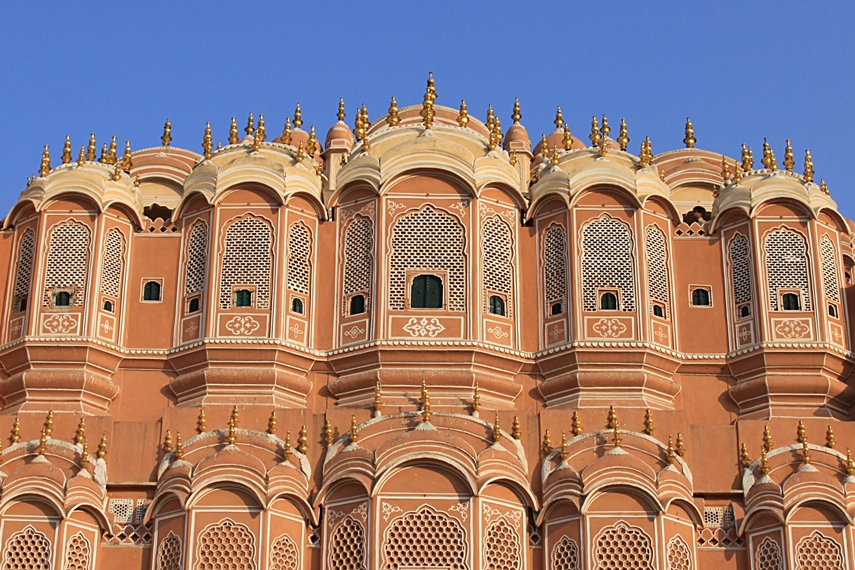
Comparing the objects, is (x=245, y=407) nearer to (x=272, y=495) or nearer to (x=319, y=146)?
(x=272, y=495)

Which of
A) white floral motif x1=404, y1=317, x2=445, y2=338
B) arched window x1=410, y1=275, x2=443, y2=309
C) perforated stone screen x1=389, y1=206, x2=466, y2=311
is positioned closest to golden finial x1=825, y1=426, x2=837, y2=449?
perforated stone screen x1=389, y1=206, x2=466, y2=311

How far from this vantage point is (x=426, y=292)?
28.3 m

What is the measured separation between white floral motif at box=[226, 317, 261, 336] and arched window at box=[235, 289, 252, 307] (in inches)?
12.0

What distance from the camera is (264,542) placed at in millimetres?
24859

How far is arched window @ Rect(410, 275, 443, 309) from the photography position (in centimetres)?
2820

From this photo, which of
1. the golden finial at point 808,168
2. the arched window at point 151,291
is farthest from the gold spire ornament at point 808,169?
the arched window at point 151,291

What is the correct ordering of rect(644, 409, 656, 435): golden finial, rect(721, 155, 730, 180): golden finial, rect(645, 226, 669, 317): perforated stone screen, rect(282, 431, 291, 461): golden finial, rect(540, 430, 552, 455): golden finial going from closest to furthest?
rect(282, 431, 291, 461): golden finial → rect(540, 430, 552, 455): golden finial → rect(644, 409, 656, 435): golden finial → rect(645, 226, 669, 317): perforated stone screen → rect(721, 155, 730, 180): golden finial

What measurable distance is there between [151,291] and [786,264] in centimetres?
1109

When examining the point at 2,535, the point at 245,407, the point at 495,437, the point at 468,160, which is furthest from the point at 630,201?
the point at 2,535

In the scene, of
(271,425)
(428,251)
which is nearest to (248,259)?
(428,251)

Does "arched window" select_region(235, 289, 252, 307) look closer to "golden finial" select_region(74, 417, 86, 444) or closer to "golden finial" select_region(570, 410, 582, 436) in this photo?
"golden finial" select_region(74, 417, 86, 444)

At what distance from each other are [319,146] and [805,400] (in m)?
10.6

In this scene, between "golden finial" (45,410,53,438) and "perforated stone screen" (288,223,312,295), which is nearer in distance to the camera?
"golden finial" (45,410,53,438)

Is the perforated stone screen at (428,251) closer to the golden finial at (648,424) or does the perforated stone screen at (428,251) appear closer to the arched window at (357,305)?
the arched window at (357,305)
